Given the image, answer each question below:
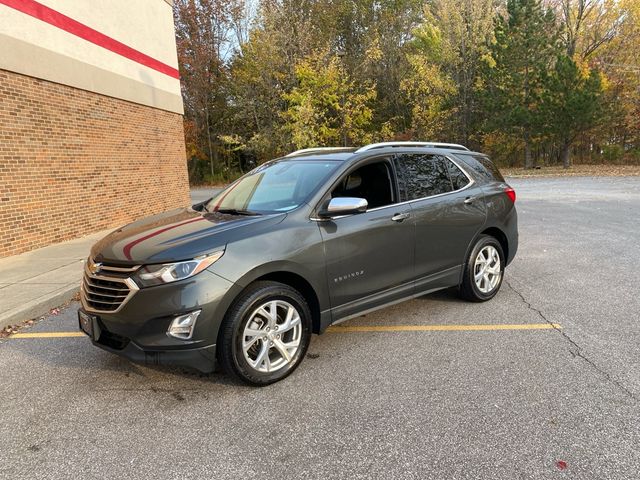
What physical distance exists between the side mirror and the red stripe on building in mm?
7790

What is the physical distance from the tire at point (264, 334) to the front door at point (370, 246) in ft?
1.26

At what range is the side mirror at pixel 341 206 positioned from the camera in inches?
142

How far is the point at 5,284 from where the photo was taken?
20.2 feet

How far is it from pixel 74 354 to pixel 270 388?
1.98m

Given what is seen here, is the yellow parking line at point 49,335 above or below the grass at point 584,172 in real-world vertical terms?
below

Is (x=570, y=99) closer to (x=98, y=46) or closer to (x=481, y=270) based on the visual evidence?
(x=98, y=46)

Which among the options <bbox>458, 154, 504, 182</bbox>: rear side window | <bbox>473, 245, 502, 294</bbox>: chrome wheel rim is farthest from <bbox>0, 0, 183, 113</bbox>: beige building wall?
<bbox>473, 245, 502, 294</bbox>: chrome wheel rim

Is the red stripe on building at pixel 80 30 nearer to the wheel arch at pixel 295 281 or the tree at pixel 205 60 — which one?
the wheel arch at pixel 295 281

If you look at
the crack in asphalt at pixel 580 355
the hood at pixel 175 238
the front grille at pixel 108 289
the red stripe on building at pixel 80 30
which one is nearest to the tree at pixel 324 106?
the red stripe on building at pixel 80 30

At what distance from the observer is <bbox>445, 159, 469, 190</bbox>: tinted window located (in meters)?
4.85

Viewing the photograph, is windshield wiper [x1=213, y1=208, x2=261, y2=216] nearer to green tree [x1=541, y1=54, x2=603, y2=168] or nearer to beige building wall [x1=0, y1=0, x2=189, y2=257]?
beige building wall [x1=0, y1=0, x2=189, y2=257]

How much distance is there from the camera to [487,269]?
5.04 m

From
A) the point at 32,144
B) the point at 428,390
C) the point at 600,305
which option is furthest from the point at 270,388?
the point at 32,144

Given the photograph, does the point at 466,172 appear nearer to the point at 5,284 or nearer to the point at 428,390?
the point at 428,390
